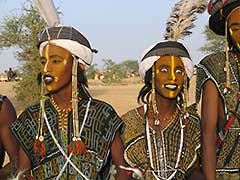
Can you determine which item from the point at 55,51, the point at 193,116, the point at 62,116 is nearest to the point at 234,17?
the point at 193,116

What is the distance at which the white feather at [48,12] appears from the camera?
12.9ft

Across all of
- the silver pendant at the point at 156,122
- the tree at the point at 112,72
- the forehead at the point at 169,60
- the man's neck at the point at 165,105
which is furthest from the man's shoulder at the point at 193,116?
the tree at the point at 112,72

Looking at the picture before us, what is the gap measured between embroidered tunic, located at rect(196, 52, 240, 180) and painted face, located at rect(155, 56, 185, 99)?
0.70 feet

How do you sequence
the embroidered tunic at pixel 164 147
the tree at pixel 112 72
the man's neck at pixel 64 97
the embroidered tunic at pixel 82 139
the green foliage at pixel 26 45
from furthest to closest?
1. the tree at pixel 112 72
2. the green foliage at pixel 26 45
3. the embroidered tunic at pixel 164 147
4. the man's neck at pixel 64 97
5. the embroidered tunic at pixel 82 139

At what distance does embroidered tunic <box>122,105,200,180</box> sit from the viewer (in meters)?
4.09

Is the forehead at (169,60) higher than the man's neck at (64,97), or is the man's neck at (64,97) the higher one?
the forehead at (169,60)

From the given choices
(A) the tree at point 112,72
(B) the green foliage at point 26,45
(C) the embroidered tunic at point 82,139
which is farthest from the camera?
(A) the tree at point 112,72

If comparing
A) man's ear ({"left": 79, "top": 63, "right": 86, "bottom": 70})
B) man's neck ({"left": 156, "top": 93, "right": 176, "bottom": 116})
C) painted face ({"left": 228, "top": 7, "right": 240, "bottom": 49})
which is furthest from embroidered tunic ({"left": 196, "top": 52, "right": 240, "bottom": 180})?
man's ear ({"left": 79, "top": 63, "right": 86, "bottom": 70})

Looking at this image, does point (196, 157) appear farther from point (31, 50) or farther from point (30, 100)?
point (30, 100)

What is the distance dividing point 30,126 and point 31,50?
1321 centimetres

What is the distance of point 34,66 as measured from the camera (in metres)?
16.4

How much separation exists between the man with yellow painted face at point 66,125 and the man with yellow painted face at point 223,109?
632 millimetres

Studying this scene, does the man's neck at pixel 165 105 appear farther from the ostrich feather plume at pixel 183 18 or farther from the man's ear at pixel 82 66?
the man's ear at pixel 82 66

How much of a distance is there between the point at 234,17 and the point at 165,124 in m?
0.98
